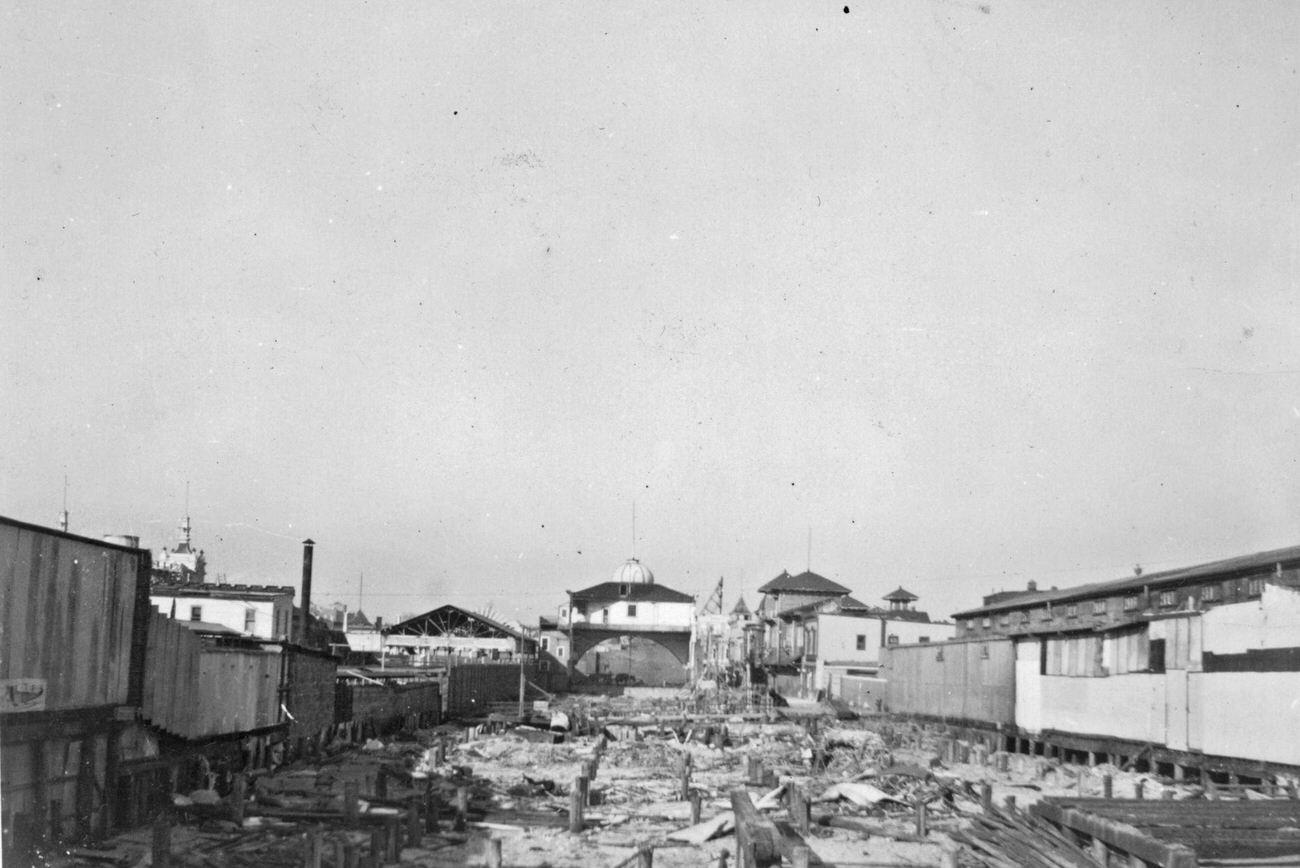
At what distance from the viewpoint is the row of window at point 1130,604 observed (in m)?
43.0

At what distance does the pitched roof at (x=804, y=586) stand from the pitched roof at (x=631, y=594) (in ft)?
25.0

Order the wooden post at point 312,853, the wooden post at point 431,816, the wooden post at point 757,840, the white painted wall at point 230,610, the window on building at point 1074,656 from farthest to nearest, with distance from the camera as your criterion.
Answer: the white painted wall at point 230,610 → the window on building at point 1074,656 → the wooden post at point 431,816 → the wooden post at point 312,853 → the wooden post at point 757,840

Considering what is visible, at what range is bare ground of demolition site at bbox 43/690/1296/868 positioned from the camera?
17.6m

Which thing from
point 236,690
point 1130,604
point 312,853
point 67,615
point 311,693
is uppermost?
point 1130,604

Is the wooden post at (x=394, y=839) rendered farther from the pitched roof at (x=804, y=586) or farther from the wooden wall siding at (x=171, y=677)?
the pitched roof at (x=804, y=586)

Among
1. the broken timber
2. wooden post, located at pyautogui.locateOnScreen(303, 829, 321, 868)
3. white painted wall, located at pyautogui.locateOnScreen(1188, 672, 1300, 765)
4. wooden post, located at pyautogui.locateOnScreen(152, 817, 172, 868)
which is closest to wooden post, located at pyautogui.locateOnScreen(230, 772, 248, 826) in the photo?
wooden post, located at pyautogui.locateOnScreen(152, 817, 172, 868)

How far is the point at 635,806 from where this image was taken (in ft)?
87.0

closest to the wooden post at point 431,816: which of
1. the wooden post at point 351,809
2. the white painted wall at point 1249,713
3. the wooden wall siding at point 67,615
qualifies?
the wooden post at point 351,809

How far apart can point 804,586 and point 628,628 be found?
16.7 meters

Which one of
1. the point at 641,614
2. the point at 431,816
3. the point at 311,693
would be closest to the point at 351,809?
the point at 431,816

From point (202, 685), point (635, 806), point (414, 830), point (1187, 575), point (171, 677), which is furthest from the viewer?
point (1187, 575)

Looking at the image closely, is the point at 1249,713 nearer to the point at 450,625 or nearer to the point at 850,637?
the point at 850,637

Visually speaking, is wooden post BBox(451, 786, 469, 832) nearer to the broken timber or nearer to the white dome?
the broken timber

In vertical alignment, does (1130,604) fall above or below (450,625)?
above
